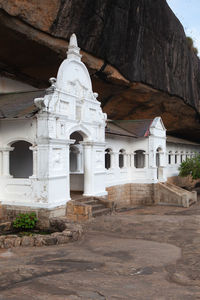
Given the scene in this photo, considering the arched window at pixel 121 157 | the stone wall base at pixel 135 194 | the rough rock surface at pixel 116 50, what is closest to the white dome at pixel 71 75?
the rough rock surface at pixel 116 50

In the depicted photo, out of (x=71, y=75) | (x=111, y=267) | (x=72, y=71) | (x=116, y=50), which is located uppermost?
(x=116, y=50)

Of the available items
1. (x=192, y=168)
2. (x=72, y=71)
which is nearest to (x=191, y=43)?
(x=192, y=168)

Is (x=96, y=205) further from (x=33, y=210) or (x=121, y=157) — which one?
(x=121, y=157)

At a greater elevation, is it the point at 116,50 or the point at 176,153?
the point at 116,50

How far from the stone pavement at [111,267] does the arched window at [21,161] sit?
632cm

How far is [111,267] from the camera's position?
21.7 ft

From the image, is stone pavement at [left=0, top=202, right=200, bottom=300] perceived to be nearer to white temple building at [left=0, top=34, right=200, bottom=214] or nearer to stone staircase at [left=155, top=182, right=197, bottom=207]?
white temple building at [left=0, top=34, right=200, bottom=214]

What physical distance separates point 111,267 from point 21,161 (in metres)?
10.3

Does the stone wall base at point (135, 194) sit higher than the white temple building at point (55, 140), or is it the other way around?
the white temple building at point (55, 140)

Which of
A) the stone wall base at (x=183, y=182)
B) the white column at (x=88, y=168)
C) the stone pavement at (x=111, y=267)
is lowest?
the stone pavement at (x=111, y=267)

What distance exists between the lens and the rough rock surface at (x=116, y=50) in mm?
12633

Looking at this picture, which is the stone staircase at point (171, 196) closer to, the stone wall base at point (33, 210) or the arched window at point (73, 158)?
the arched window at point (73, 158)

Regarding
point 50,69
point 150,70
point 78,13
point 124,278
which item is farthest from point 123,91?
point 124,278

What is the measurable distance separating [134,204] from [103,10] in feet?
36.0
